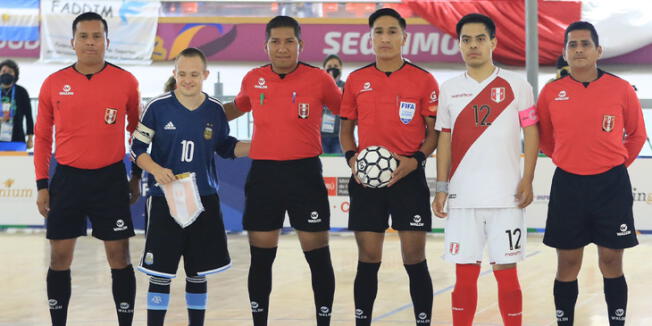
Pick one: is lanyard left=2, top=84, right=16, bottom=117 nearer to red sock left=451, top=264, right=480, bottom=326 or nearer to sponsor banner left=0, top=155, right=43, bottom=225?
sponsor banner left=0, top=155, right=43, bottom=225

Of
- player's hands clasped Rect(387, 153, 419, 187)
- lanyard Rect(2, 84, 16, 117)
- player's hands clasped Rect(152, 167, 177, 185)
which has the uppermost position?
lanyard Rect(2, 84, 16, 117)

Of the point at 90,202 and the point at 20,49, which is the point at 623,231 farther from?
the point at 20,49

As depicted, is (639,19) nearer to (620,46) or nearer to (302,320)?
(620,46)

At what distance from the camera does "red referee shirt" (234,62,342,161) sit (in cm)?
567

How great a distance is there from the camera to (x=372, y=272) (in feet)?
18.4

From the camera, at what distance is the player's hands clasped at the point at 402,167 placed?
5406 mm

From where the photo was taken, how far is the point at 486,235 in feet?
17.7

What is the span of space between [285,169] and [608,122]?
1795 mm

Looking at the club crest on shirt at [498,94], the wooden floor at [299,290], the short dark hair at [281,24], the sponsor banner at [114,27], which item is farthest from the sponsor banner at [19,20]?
the club crest on shirt at [498,94]

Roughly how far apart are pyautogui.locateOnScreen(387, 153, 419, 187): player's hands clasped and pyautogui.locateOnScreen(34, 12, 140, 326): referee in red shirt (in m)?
1.55

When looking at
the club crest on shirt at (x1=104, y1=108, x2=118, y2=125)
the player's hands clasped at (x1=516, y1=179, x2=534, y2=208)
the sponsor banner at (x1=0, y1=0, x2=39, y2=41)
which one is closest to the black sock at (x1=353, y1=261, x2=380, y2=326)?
the player's hands clasped at (x1=516, y1=179, x2=534, y2=208)

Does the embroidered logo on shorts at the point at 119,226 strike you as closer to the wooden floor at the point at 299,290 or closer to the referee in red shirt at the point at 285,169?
the referee in red shirt at the point at 285,169

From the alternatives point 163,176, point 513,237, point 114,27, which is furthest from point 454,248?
point 114,27

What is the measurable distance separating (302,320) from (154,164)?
1900mm
